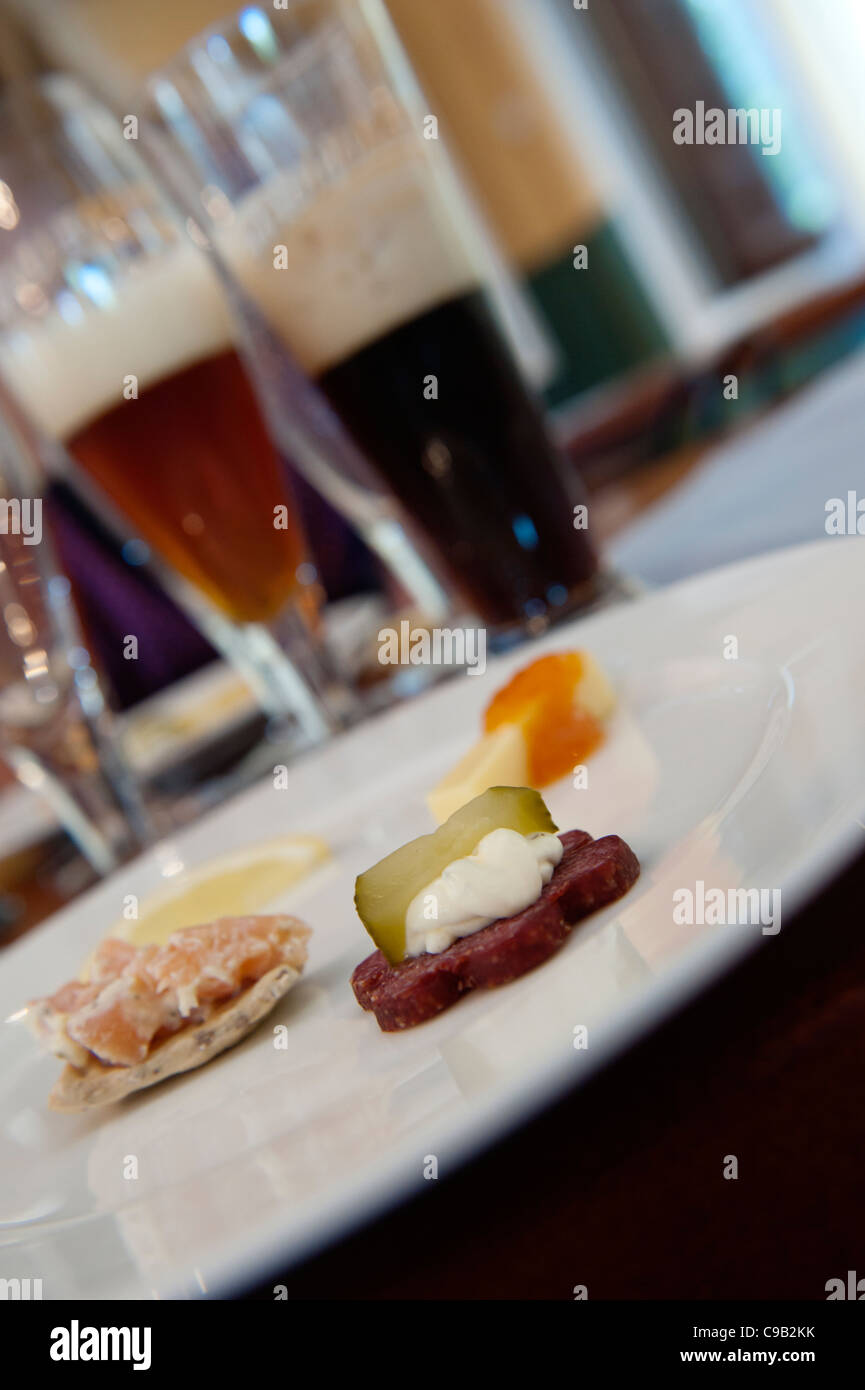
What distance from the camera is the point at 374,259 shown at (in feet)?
3.62

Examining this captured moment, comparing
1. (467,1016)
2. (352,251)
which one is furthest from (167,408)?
(467,1016)

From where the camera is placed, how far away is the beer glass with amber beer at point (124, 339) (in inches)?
45.4

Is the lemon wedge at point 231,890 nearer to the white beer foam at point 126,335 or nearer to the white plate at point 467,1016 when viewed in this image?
the white plate at point 467,1016

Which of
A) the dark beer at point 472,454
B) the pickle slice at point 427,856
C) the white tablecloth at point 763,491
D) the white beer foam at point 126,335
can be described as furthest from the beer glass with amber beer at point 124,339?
the pickle slice at point 427,856

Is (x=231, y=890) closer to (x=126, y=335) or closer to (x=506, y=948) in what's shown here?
(x=506, y=948)

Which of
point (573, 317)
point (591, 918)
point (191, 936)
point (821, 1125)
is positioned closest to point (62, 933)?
point (191, 936)

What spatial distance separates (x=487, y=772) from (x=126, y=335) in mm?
700

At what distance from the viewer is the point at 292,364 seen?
1.17 metres

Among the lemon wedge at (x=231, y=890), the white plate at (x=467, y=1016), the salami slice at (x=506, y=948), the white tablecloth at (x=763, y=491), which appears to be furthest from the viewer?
the white tablecloth at (x=763, y=491)

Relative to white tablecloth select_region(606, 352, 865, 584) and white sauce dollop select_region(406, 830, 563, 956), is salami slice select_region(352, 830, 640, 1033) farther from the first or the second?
white tablecloth select_region(606, 352, 865, 584)

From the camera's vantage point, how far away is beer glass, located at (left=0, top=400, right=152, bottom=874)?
116cm

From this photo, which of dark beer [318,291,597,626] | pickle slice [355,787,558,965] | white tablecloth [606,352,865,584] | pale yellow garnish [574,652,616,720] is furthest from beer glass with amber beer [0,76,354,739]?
pickle slice [355,787,558,965]

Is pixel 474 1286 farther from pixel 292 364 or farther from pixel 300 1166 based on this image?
pixel 292 364

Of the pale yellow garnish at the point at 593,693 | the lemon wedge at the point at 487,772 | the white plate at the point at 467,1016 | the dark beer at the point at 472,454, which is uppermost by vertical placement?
the dark beer at the point at 472,454
